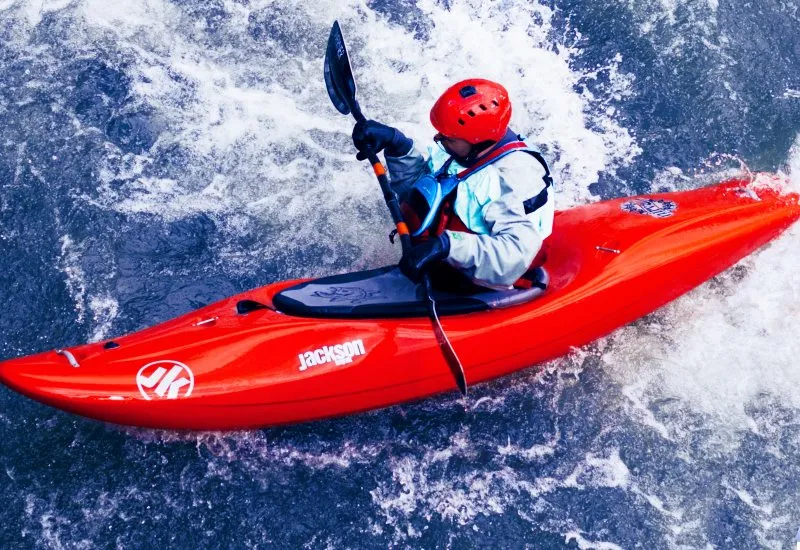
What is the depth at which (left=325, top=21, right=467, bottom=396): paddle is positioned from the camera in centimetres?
371

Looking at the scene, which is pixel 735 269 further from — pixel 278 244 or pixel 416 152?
pixel 278 244

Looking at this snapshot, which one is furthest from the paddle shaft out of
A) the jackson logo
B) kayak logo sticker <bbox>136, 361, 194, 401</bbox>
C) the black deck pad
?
kayak logo sticker <bbox>136, 361, 194, 401</bbox>

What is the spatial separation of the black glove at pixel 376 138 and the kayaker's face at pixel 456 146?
397 millimetres

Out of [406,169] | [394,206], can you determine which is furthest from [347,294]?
[406,169]

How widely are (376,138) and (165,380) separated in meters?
1.44

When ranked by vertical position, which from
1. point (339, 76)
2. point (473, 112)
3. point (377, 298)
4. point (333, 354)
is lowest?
point (333, 354)

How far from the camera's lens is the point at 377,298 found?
390cm

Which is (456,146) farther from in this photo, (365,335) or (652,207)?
(652,207)

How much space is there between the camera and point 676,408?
4.30m

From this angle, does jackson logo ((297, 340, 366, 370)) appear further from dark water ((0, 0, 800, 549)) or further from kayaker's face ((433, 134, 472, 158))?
kayaker's face ((433, 134, 472, 158))

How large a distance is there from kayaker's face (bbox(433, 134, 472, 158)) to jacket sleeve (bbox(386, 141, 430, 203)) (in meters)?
0.44

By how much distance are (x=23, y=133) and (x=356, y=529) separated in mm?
3074

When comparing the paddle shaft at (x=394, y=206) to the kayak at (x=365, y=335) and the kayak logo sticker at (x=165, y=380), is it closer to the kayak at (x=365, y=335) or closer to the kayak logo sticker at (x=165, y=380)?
the kayak at (x=365, y=335)

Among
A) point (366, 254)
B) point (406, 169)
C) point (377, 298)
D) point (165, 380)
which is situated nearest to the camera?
point (165, 380)
